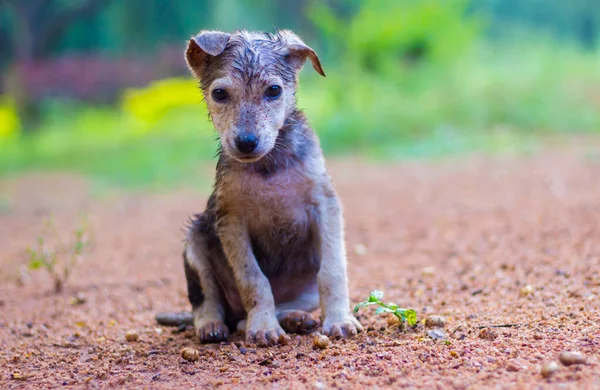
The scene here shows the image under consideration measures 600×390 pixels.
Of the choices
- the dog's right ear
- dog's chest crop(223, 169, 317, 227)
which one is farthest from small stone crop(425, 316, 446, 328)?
the dog's right ear

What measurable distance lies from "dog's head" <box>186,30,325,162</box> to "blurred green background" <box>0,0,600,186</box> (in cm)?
796

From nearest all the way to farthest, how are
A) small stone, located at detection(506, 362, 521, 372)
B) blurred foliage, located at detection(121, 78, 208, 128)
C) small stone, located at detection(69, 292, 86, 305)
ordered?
small stone, located at detection(506, 362, 521, 372), small stone, located at detection(69, 292, 86, 305), blurred foliage, located at detection(121, 78, 208, 128)

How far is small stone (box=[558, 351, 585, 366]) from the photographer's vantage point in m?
3.09

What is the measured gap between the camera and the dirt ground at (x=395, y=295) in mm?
3438

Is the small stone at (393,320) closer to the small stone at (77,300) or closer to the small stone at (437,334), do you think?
the small stone at (437,334)

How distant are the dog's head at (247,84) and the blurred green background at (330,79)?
796 cm

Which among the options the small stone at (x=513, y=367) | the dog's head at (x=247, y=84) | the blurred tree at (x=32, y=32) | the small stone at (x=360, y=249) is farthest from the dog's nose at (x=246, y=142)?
the blurred tree at (x=32, y=32)

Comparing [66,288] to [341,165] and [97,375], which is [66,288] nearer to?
[97,375]

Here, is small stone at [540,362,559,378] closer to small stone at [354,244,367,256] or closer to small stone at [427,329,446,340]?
small stone at [427,329,446,340]

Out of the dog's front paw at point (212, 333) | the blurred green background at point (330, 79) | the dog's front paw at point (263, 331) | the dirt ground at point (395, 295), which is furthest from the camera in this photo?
the blurred green background at point (330, 79)

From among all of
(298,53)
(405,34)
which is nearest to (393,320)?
(298,53)

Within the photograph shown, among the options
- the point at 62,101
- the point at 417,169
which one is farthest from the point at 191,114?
the point at 417,169

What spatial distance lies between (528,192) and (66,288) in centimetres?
564

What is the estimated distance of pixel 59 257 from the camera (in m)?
7.94
